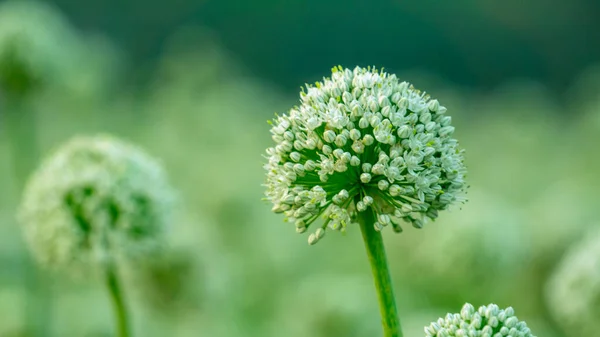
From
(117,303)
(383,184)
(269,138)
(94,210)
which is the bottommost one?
(383,184)

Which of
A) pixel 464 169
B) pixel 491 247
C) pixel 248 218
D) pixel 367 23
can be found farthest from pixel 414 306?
pixel 367 23

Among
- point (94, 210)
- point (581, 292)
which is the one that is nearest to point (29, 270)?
point (94, 210)

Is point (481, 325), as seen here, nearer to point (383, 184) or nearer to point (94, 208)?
point (383, 184)

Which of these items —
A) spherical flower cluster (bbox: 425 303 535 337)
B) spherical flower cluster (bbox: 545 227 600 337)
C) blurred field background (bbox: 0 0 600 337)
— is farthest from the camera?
blurred field background (bbox: 0 0 600 337)

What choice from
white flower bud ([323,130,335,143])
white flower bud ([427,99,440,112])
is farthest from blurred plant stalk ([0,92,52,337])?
white flower bud ([427,99,440,112])

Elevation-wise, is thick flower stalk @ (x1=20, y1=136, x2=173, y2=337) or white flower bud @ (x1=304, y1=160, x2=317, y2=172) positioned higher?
thick flower stalk @ (x1=20, y1=136, x2=173, y2=337)

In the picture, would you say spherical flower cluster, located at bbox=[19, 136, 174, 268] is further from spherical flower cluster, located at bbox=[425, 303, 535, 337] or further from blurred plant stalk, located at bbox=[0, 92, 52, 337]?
spherical flower cluster, located at bbox=[425, 303, 535, 337]

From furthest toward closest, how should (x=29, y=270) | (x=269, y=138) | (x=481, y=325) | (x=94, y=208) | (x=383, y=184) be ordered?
(x=269, y=138) → (x=29, y=270) → (x=94, y=208) → (x=383, y=184) → (x=481, y=325)

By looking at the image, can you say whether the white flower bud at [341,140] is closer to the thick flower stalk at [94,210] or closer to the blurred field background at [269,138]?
the thick flower stalk at [94,210]
